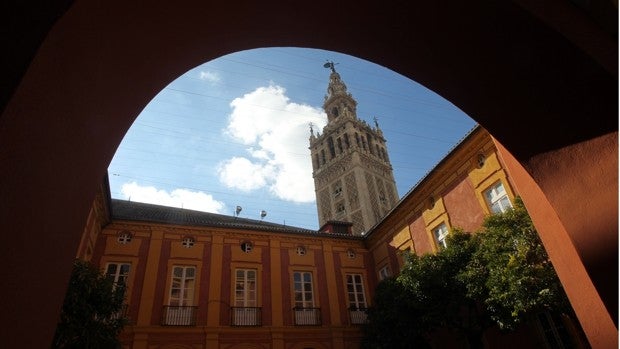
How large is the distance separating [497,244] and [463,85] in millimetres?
9156

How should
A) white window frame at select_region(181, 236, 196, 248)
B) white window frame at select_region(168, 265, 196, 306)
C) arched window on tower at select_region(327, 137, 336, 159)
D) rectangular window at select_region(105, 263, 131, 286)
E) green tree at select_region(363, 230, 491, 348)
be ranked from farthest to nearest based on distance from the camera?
arched window on tower at select_region(327, 137, 336, 159) < white window frame at select_region(181, 236, 196, 248) < white window frame at select_region(168, 265, 196, 306) < rectangular window at select_region(105, 263, 131, 286) < green tree at select_region(363, 230, 491, 348)

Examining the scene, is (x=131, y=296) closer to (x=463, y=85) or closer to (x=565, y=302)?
(x=565, y=302)

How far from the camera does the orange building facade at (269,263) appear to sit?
15.5 m

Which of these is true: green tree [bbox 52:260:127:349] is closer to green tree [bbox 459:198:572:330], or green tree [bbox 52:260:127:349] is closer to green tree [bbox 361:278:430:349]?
green tree [bbox 361:278:430:349]

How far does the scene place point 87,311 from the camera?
9.05 meters

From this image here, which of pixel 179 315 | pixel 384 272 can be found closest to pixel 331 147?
pixel 384 272

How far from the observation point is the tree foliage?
32.2ft

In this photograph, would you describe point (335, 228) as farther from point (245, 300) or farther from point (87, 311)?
point (87, 311)

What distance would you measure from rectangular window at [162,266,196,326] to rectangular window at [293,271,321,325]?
4668 mm

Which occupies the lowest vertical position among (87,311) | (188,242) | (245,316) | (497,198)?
(87,311)

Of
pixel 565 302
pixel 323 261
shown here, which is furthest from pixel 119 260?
pixel 565 302

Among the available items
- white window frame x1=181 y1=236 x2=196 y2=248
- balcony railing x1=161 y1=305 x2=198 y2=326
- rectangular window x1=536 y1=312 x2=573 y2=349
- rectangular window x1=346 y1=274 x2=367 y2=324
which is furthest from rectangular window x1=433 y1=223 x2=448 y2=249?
white window frame x1=181 y1=236 x2=196 y2=248

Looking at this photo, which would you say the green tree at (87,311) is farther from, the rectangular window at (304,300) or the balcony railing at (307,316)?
the rectangular window at (304,300)

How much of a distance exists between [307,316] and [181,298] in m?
5.68
